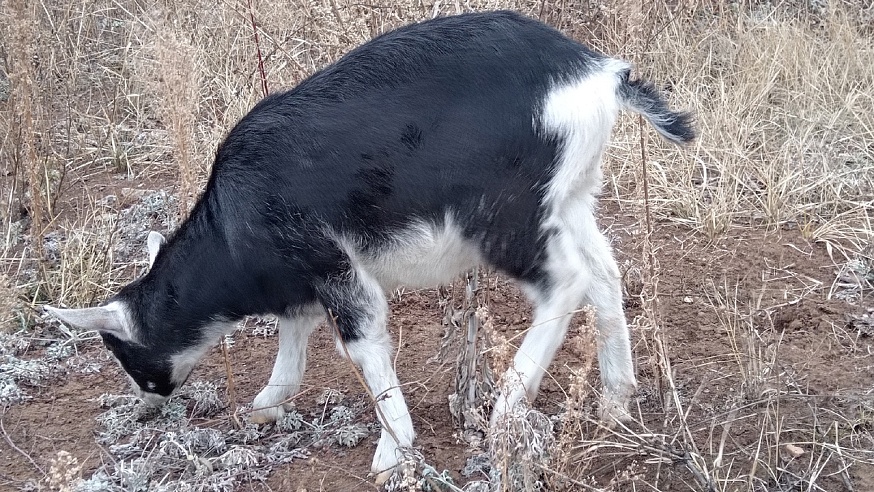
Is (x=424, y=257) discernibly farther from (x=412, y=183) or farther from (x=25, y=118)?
(x=25, y=118)

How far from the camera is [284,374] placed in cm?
412

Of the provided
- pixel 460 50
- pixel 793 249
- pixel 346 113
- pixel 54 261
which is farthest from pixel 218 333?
pixel 793 249

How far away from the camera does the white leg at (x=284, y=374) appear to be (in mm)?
4078

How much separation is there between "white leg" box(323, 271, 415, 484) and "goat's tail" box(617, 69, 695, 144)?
1.18m

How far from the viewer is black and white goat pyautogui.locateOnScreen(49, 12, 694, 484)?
336 cm

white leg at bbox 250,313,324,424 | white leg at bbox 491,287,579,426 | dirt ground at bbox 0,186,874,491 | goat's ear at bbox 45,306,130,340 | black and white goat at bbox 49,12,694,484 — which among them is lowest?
dirt ground at bbox 0,186,874,491

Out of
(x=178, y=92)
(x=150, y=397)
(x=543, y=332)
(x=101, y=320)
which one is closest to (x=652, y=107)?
(x=543, y=332)

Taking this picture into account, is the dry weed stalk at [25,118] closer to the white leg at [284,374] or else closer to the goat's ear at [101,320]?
the goat's ear at [101,320]

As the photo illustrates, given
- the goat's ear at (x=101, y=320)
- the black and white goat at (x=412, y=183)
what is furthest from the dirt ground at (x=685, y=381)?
the goat's ear at (x=101, y=320)

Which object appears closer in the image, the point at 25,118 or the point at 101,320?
the point at 101,320

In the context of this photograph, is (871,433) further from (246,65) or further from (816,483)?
(246,65)

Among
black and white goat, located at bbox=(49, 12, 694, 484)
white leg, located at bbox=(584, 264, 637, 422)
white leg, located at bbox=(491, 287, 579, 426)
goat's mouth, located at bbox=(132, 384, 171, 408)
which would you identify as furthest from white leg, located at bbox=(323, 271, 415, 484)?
goat's mouth, located at bbox=(132, 384, 171, 408)

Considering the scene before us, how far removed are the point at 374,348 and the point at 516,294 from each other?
5.43 feet

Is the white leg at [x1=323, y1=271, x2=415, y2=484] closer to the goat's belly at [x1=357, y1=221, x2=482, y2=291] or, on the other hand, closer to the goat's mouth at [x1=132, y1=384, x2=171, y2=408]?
the goat's belly at [x1=357, y1=221, x2=482, y2=291]
